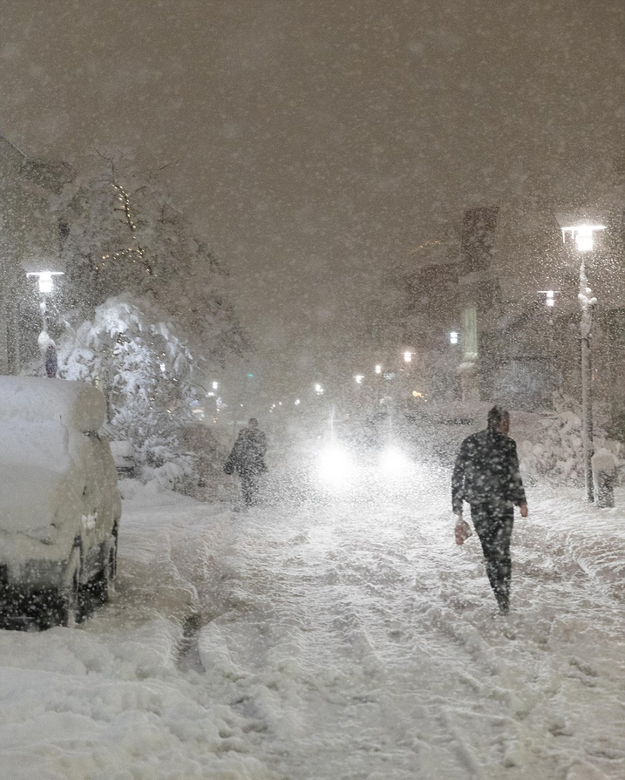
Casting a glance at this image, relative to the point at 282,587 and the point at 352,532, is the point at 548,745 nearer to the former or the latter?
the point at 282,587

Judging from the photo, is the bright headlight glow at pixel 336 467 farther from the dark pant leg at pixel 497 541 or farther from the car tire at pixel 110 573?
the dark pant leg at pixel 497 541

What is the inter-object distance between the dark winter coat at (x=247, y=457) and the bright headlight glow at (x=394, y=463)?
7.58 meters

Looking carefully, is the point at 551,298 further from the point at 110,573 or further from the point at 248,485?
the point at 110,573

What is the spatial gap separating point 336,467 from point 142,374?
8081 millimetres

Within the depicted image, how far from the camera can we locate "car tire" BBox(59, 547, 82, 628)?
571cm

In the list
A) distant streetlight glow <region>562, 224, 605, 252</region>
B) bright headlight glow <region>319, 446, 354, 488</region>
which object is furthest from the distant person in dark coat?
distant streetlight glow <region>562, 224, 605, 252</region>

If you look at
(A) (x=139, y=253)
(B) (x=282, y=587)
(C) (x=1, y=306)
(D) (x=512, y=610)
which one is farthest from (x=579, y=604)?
(C) (x=1, y=306)

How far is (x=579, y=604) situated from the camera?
275 inches

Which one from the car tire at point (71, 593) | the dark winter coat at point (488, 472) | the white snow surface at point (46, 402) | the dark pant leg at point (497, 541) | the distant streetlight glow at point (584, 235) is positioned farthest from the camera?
the distant streetlight glow at point (584, 235)

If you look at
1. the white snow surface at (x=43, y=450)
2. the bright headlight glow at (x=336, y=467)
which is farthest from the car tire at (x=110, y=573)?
the bright headlight glow at (x=336, y=467)

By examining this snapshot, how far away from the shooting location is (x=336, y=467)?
2617cm

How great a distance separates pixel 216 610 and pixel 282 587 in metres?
1.08

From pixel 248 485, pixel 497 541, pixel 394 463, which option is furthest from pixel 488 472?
pixel 394 463

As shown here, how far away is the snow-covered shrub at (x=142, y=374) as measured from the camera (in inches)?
809
